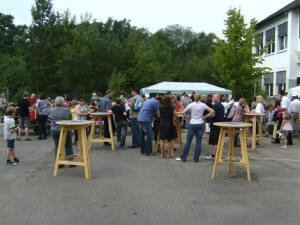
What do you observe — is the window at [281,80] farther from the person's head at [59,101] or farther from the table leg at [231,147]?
the person's head at [59,101]

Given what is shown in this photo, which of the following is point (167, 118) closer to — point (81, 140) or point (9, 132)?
point (81, 140)

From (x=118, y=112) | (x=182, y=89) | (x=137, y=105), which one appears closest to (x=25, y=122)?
(x=118, y=112)

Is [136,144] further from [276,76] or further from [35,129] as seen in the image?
[276,76]

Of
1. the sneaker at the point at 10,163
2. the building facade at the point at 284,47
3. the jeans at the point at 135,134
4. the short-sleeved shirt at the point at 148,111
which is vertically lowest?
the sneaker at the point at 10,163

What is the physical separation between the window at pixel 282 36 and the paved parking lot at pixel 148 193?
2231 centimetres

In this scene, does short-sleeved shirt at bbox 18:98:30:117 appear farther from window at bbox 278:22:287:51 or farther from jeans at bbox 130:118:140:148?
window at bbox 278:22:287:51

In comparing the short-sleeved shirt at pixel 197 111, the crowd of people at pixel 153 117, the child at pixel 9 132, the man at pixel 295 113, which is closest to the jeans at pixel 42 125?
the crowd of people at pixel 153 117

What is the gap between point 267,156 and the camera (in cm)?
1055

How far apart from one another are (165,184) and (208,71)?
51.8 m

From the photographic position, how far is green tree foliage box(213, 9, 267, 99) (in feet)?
81.7

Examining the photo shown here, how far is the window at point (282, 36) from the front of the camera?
2927 centimetres

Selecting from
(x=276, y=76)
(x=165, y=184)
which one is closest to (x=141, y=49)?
(x=276, y=76)

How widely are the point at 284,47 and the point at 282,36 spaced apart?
1245mm

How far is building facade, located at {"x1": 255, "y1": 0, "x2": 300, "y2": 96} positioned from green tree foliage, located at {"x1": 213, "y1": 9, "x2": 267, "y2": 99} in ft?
7.46
